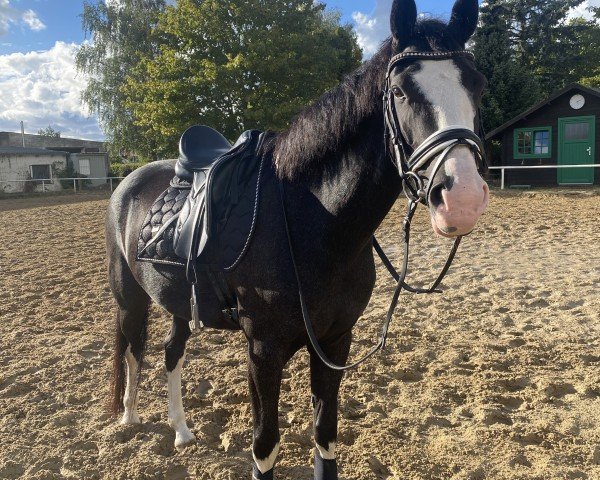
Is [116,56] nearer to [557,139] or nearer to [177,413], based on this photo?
[557,139]

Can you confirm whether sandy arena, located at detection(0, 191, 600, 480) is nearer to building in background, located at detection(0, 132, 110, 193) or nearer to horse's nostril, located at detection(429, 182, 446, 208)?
horse's nostril, located at detection(429, 182, 446, 208)

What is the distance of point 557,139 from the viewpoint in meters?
17.0

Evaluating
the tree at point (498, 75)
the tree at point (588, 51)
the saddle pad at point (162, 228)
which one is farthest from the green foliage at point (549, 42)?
the saddle pad at point (162, 228)

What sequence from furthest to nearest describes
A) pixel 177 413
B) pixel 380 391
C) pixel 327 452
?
pixel 380 391
pixel 177 413
pixel 327 452

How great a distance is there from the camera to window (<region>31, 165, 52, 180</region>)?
28.8 meters

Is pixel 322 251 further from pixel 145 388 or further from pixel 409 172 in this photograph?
pixel 145 388

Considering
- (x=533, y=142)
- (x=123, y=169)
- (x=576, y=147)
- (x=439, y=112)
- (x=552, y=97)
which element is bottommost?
(x=439, y=112)

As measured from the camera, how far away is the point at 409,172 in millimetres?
1427

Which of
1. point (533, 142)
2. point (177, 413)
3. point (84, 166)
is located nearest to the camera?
point (177, 413)

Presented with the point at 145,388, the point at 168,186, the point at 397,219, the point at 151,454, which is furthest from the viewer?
the point at 397,219

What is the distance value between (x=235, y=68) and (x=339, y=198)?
1826 centimetres

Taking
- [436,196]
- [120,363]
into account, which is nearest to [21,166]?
[120,363]

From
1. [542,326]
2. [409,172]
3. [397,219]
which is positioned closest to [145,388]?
[409,172]

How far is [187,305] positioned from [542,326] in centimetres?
331
